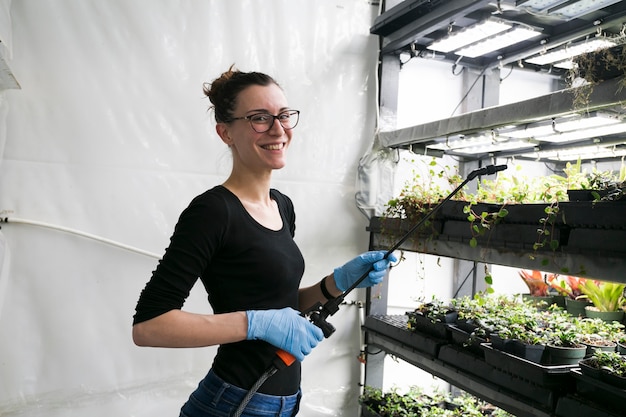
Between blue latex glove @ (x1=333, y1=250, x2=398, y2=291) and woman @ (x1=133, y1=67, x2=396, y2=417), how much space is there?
1.05ft

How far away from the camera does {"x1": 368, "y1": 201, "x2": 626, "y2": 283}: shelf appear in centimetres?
147

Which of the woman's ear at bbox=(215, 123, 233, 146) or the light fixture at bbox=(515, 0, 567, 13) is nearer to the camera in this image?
the woman's ear at bbox=(215, 123, 233, 146)

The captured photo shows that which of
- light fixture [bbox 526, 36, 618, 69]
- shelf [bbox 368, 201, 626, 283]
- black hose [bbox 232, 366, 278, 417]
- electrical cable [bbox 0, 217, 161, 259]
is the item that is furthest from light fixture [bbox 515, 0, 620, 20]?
electrical cable [bbox 0, 217, 161, 259]

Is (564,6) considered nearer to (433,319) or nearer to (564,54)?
(564,54)

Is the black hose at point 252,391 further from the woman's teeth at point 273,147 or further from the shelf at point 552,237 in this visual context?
the shelf at point 552,237

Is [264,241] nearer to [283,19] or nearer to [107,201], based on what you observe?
[107,201]

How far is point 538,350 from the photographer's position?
182 centimetres

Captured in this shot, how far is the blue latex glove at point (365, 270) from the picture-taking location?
65.1 inches

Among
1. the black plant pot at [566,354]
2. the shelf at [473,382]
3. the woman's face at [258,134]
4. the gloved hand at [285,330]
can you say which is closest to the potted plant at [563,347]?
the black plant pot at [566,354]

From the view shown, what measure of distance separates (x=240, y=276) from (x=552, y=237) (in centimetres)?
104

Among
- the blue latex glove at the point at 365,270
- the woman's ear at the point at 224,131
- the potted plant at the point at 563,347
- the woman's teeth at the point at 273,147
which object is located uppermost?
the woman's ear at the point at 224,131

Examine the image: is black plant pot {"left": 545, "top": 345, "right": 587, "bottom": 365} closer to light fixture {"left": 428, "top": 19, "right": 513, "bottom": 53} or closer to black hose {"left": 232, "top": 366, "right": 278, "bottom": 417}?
black hose {"left": 232, "top": 366, "right": 278, "bottom": 417}

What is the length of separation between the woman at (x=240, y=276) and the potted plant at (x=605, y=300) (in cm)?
177

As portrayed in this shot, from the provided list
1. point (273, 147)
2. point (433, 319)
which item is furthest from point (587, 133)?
point (273, 147)
